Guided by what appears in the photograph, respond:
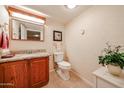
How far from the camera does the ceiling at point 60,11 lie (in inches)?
76.4

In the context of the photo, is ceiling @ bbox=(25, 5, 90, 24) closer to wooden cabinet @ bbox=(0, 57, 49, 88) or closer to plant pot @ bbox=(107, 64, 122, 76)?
wooden cabinet @ bbox=(0, 57, 49, 88)

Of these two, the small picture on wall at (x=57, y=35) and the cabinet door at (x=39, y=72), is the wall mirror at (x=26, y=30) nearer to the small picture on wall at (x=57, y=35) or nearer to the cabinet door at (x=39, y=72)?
Answer: the small picture on wall at (x=57, y=35)

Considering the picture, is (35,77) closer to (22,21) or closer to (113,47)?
(22,21)

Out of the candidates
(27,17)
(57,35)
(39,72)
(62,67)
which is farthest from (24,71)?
(57,35)

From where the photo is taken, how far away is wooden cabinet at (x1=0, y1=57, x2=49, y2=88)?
1.33 meters

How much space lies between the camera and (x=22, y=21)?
2070 mm

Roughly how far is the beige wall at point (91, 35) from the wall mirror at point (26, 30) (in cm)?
95

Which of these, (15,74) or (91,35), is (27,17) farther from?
(91,35)

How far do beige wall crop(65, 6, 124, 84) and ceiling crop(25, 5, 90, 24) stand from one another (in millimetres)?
138

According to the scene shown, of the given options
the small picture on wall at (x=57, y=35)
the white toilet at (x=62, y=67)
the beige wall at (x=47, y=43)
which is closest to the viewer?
the beige wall at (x=47, y=43)

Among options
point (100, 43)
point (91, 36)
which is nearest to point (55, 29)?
point (91, 36)

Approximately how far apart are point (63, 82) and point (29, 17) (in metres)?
1.85

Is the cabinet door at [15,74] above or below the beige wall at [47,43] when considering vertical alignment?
below

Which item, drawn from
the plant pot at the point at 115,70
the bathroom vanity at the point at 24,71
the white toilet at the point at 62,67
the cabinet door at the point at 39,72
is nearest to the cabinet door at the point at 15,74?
the bathroom vanity at the point at 24,71
